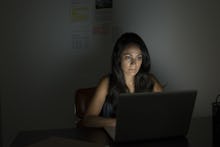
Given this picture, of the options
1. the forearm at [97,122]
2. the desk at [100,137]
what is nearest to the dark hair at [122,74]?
the forearm at [97,122]

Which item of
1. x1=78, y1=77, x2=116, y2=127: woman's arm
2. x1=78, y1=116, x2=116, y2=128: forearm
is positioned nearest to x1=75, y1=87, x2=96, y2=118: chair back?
x1=78, y1=77, x2=116, y2=127: woman's arm

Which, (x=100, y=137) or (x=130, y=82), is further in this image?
(x=130, y=82)

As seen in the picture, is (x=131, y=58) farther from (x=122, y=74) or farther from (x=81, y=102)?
(x=81, y=102)

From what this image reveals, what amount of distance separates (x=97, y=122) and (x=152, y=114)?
453 mm

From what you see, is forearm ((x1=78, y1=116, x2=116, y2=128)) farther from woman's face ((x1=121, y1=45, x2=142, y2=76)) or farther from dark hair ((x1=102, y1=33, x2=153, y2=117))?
woman's face ((x1=121, y1=45, x2=142, y2=76))

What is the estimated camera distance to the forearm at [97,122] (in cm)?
172

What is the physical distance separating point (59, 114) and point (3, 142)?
590 mm

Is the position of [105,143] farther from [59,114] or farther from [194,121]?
[59,114]

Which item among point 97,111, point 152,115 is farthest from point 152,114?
point 97,111

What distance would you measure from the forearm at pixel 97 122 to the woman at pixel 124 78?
128 mm

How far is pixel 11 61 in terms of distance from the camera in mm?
2918

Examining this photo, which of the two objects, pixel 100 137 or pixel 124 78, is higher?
pixel 124 78

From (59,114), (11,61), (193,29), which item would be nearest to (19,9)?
(11,61)

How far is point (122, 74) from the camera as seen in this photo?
2.22 meters
